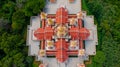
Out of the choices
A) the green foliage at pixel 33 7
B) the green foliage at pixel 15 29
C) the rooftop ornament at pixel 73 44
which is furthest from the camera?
the green foliage at pixel 33 7

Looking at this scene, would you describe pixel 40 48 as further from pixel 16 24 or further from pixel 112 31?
pixel 112 31

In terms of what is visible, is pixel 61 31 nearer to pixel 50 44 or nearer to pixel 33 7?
pixel 50 44

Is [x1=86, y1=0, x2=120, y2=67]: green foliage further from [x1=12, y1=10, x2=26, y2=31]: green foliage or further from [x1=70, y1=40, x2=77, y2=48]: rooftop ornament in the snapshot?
[x1=12, y1=10, x2=26, y2=31]: green foliage

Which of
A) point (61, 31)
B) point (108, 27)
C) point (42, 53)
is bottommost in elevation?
point (42, 53)

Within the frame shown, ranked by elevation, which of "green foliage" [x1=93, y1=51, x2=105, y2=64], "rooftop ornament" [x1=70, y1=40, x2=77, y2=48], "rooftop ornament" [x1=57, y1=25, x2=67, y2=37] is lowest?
"green foliage" [x1=93, y1=51, x2=105, y2=64]

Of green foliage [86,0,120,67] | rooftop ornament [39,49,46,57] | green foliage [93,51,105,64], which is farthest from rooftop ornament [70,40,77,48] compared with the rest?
rooftop ornament [39,49,46,57]

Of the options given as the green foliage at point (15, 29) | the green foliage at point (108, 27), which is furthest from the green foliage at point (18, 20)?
the green foliage at point (108, 27)

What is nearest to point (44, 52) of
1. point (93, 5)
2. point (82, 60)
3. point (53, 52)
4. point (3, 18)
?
point (53, 52)

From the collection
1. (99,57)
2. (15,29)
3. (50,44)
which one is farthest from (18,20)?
(99,57)

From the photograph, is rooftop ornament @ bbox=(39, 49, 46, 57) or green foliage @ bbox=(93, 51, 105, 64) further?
rooftop ornament @ bbox=(39, 49, 46, 57)

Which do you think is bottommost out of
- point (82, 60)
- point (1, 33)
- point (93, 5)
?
point (82, 60)

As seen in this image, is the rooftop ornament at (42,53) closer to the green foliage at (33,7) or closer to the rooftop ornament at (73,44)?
the rooftop ornament at (73,44)
